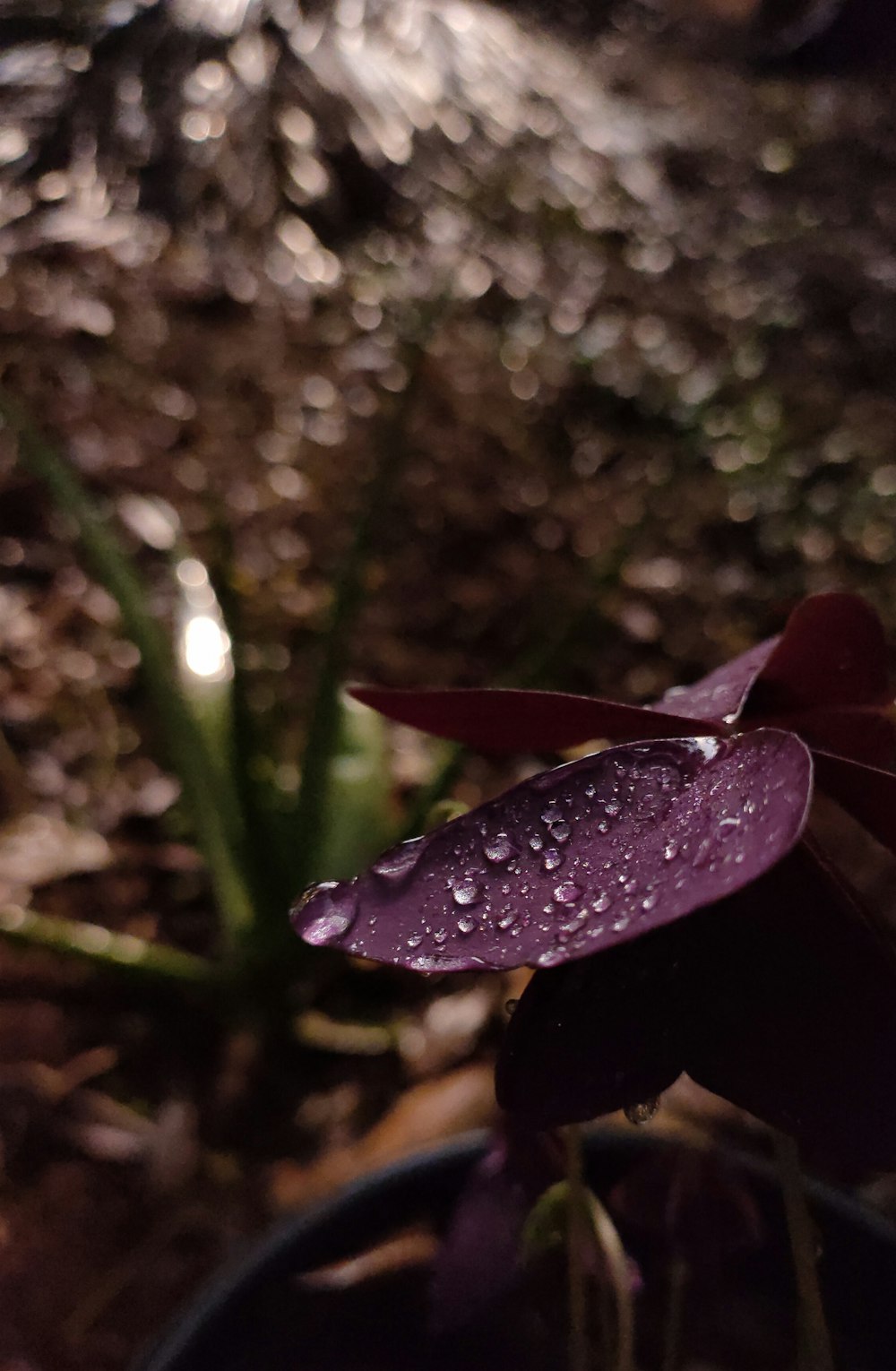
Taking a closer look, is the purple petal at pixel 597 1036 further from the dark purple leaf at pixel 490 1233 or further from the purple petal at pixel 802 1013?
the dark purple leaf at pixel 490 1233

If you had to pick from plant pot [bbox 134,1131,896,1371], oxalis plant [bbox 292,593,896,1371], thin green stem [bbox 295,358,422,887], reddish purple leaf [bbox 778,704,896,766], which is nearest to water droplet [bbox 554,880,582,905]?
oxalis plant [bbox 292,593,896,1371]

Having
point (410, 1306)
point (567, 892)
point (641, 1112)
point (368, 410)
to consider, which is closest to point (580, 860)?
point (567, 892)

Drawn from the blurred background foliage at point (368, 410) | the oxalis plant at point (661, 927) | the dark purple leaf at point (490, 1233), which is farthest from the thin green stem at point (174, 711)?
the oxalis plant at point (661, 927)

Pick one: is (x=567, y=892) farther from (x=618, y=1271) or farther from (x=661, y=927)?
(x=618, y=1271)

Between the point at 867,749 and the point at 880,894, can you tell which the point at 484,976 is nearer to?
the point at 880,894

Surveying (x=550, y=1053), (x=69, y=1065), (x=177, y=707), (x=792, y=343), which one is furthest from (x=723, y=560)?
(x=550, y=1053)

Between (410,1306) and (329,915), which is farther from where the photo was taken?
(410,1306)
